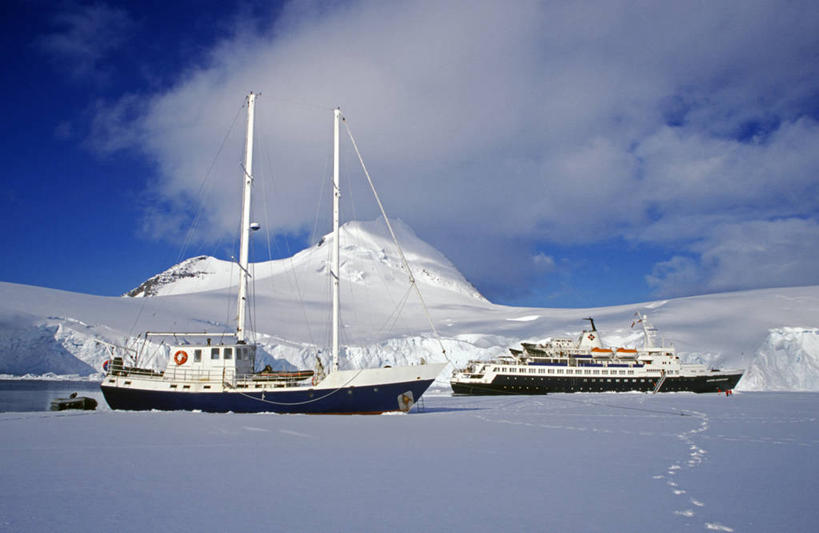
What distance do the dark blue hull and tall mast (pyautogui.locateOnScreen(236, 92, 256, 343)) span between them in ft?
11.3

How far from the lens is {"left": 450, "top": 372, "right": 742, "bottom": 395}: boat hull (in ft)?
181

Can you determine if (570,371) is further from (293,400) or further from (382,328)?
(382,328)

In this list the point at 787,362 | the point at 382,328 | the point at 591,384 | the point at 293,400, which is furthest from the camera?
the point at 382,328

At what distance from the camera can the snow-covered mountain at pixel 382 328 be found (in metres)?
60.0

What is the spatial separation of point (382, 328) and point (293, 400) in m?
Result: 68.3

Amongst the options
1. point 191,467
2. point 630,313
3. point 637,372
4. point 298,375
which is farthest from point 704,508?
point 630,313

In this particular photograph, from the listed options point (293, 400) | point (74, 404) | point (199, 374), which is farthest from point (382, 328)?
point (293, 400)

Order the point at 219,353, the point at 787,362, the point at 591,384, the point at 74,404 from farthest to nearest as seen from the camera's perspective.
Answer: the point at 787,362, the point at 591,384, the point at 74,404, the point at 219,353

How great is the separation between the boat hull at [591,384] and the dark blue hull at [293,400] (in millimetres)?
29015

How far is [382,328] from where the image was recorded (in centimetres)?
9469

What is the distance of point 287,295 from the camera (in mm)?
120375

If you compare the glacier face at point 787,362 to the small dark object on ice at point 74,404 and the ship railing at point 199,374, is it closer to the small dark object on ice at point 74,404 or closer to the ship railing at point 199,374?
the ship railing at point 199,374

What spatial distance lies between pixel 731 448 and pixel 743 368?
177ft

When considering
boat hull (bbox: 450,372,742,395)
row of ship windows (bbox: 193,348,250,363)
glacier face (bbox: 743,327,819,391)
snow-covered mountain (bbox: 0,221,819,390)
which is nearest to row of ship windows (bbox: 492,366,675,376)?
boat hull (bbox: 450,372,742,395)
